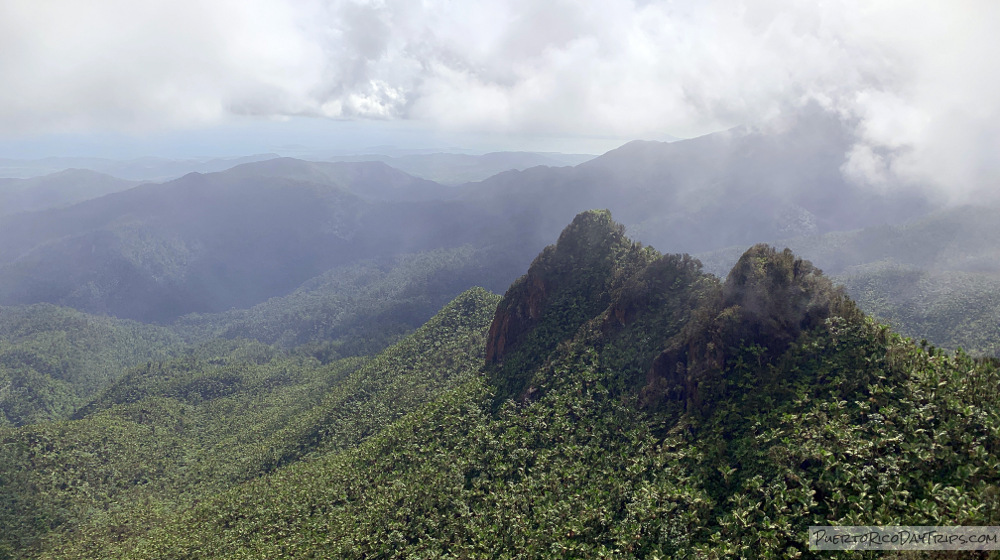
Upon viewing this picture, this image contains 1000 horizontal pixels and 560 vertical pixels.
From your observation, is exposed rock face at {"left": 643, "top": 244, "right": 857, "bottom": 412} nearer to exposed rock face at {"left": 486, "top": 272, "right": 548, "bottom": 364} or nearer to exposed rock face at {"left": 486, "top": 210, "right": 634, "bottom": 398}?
exposed rock face at {"left": 486, "top": 210, "right": 634, "bottom": 398}

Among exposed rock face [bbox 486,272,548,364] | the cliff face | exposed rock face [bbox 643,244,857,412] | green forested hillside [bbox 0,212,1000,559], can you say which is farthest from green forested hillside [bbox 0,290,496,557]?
exposed rock face [bbox 643,244,857,412]

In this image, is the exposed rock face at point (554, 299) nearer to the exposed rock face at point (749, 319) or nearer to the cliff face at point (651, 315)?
the cliff face at point (651, 315)

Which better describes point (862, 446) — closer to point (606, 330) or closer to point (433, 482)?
point (606, 330)

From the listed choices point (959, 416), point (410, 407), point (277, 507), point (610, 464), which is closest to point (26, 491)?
point (277, 507)

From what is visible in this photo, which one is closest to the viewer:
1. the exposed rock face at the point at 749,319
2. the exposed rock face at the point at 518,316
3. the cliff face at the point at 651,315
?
the exposed rock face at the point at 749,319

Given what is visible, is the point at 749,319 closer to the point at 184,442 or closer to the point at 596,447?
the point at 596,447

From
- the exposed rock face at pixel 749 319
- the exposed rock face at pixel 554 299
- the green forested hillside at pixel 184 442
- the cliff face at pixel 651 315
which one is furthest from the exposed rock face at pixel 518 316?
the exposed rock face at pixel 749 319
